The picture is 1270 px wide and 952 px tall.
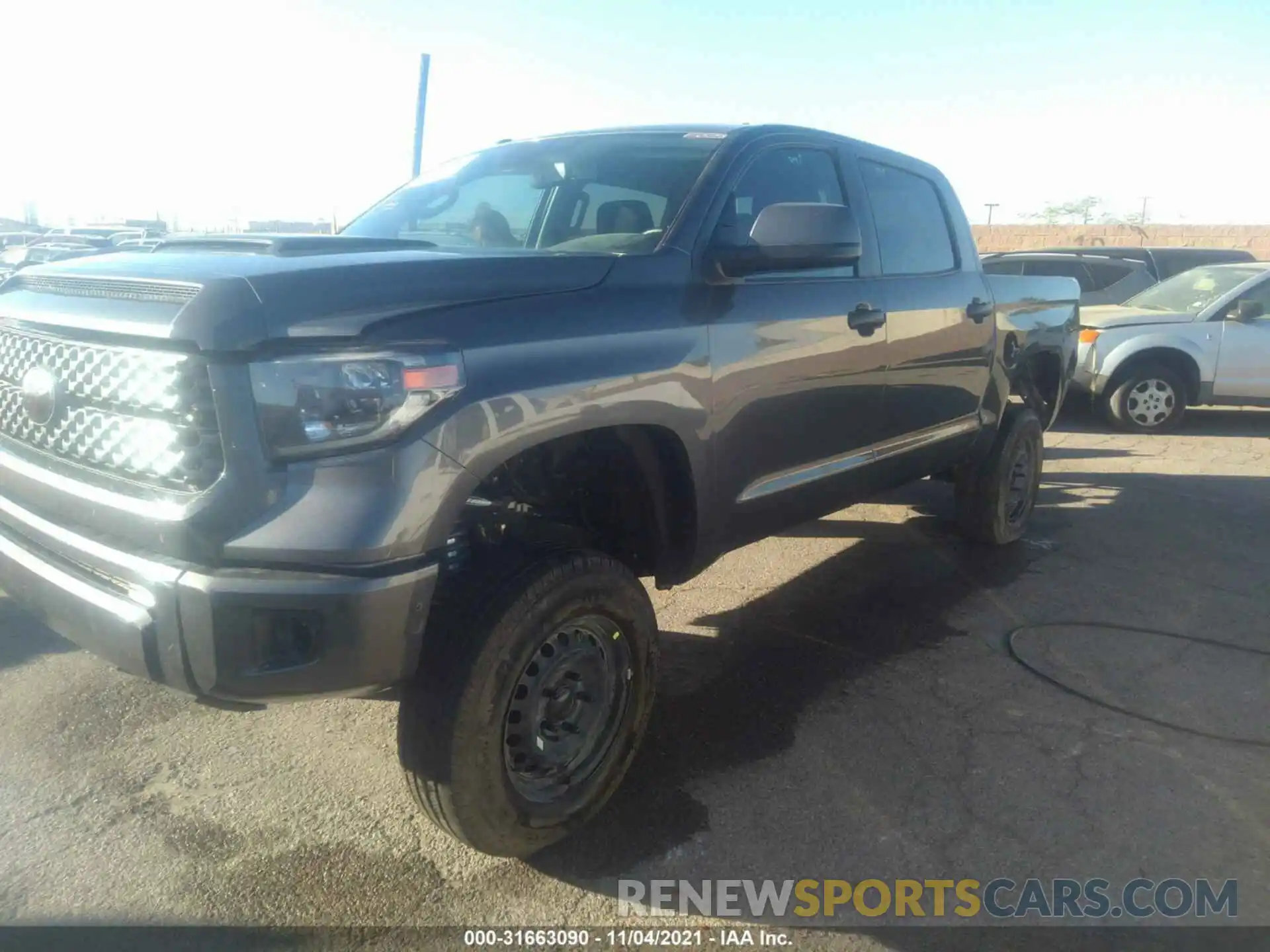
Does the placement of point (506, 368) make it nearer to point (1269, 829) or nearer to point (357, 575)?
point (357, 575)

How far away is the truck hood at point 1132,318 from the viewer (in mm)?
9734

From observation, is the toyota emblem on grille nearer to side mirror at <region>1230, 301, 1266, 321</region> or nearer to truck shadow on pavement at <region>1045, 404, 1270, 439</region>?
truck shadow on pavement at <region>1045, 404, 1270, 439</region>

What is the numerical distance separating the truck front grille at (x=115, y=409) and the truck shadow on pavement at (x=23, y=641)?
147cm

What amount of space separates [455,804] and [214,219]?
39.2m

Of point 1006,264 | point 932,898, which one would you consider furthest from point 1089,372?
point 932,898

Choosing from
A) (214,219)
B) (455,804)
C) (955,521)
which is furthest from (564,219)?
(214,219)

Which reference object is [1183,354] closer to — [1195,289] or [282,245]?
[1195,289]

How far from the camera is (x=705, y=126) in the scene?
148 inches

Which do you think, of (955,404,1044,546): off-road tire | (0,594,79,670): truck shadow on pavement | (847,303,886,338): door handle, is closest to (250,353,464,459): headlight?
(847,303,886,338): door handle

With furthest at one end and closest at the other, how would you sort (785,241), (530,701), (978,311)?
(978,311) → (785,241) → (530,701)

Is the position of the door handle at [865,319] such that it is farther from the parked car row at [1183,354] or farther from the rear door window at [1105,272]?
the rear door window at [1105,272]

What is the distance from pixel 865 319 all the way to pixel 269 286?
7.69ft

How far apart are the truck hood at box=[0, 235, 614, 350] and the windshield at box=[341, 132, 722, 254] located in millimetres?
452

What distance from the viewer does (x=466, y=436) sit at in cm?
228
